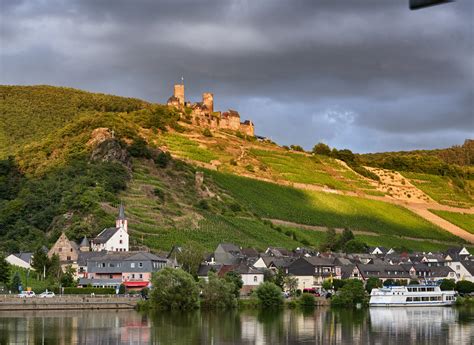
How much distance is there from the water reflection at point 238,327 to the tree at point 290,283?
17744mm

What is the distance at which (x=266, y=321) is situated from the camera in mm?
60125

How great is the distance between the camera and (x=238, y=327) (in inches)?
2146

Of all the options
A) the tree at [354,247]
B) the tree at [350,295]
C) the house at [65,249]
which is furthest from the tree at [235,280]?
the tree at [354,247]

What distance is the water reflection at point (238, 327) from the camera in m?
46.7

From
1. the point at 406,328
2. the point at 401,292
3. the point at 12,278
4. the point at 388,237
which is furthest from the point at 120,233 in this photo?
the point at 388,237

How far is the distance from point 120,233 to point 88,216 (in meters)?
9.38

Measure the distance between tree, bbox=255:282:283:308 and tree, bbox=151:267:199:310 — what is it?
28.3 ft

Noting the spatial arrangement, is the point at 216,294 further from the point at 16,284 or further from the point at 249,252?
the point at 249,252

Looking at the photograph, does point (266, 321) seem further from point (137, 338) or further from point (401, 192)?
point (401, 192)

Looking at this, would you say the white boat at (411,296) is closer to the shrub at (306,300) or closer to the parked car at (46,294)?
the shrub at (306,300)

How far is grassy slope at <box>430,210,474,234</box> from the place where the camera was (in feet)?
538

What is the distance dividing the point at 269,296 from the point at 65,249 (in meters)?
30.1

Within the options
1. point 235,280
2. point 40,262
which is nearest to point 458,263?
point 235,280

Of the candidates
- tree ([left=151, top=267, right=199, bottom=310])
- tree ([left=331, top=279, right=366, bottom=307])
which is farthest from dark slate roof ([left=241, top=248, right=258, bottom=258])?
tree ([left=151, top=267, right=199, bottom=310])
